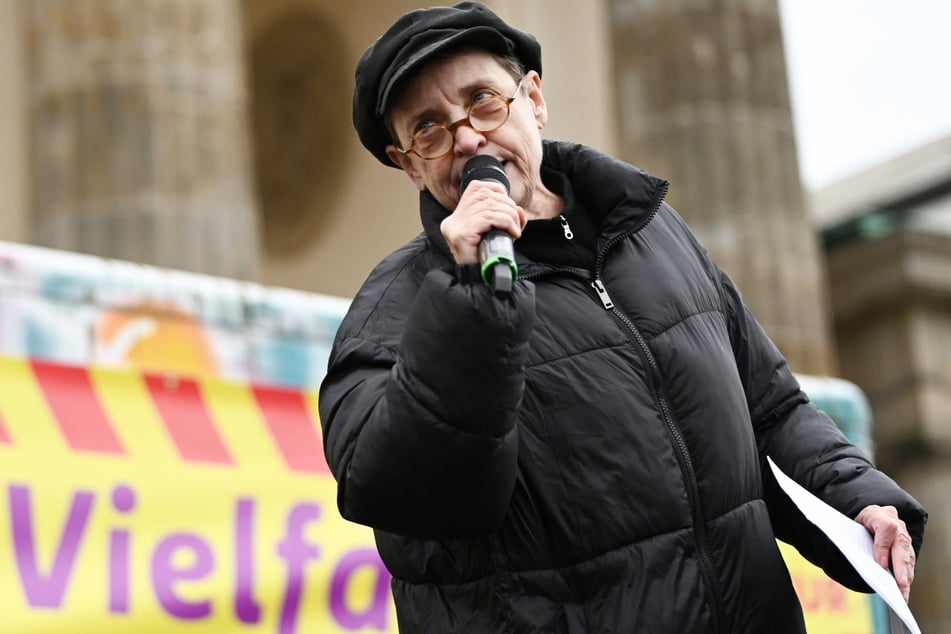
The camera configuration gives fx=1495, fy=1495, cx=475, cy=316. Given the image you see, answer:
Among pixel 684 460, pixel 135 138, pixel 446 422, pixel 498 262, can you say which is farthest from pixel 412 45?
pixel 135 138

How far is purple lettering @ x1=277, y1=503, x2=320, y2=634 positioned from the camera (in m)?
3.82

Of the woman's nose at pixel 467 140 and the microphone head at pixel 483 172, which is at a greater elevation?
the woman's nose at pixel 467 140

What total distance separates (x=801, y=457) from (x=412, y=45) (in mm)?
878

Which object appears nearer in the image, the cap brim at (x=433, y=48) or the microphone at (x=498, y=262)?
the microphone at (x=498, y=262)

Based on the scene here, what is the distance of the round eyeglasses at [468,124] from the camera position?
84.4 inches

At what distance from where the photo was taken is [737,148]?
9.34 metres

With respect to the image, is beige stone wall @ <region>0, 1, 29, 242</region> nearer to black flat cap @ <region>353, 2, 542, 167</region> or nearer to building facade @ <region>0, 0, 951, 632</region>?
building facade @ <region>0, 0, 951, 632</region>

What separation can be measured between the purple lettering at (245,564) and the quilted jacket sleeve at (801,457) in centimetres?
175

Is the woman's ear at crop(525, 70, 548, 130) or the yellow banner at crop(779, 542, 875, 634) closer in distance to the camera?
the woman's ear at crop(525, 70, 548, 130)

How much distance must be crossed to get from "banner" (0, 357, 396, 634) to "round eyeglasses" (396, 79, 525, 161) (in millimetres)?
1701

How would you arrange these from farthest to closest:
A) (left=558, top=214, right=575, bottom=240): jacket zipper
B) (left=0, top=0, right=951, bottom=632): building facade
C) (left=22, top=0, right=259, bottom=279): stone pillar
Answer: (left=0, top=0, right=951, bottom=632): building facade < (left=22, top=0, right=259, bottom=279): stone pillar < (left=558, top=214, right=575, bottom=240): jacket zipper

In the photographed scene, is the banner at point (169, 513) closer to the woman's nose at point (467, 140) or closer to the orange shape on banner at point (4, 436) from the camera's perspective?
the orange shape on banner at point (4, 436)

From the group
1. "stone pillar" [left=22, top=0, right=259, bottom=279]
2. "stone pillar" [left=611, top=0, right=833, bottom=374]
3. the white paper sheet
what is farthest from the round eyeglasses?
"stone pillar" [left=611, top=0, right=833, bottom=374]

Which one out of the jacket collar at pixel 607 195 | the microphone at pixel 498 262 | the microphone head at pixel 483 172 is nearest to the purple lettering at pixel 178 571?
the jacket collar at pixel 607 195
